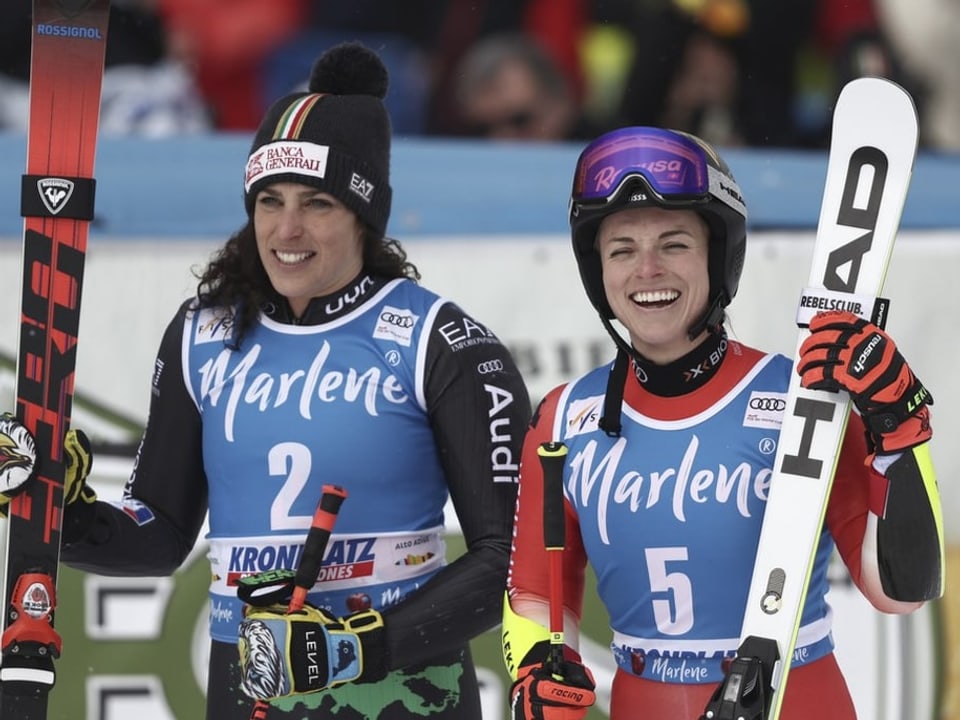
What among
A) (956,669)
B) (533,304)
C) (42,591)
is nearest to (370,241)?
(42,591)

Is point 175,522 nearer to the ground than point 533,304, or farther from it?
nearer to the ground

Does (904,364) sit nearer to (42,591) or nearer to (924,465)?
(924,465)

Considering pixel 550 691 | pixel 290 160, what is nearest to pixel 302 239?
pixel 290 160

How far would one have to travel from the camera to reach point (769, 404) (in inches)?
120

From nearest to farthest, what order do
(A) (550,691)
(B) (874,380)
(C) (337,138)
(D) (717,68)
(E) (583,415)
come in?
1. (B) (874,380)
2. (A) (550,691)
3. (E) (583,415)
4. (C) (337,138)
5. (D) (717,68)

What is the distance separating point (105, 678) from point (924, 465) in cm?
271

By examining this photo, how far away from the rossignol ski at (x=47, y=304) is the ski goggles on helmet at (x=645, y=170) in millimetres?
1136

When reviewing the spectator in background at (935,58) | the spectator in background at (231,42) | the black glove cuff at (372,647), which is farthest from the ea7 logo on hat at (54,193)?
the spectator in background at (935,58)

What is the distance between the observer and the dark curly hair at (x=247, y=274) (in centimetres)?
363

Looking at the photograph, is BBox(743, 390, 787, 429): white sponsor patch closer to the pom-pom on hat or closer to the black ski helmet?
the black ski helmet

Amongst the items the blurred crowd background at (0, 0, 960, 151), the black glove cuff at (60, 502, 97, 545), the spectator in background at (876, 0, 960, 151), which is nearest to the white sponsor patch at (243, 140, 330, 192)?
the black glove cuff at (60, 502, 97, 545)

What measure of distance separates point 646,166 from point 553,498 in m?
0.60

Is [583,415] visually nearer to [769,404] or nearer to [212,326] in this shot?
[769,404]

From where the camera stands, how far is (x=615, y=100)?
6.43 meters
